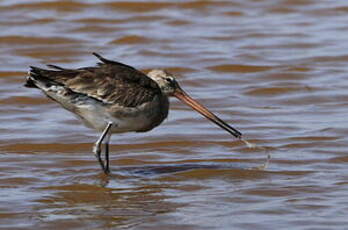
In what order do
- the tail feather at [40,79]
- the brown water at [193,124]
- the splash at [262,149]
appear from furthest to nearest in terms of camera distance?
1. the splash at [262,149]
2. the tail feather at [40,79]
3. the brown water at [193,124]

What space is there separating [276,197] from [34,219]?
6.42ft

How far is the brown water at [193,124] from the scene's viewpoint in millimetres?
8281

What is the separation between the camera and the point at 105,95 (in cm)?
938

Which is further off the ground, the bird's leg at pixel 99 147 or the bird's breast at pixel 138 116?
the bird's breast at pixel 138 116

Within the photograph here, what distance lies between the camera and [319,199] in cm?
843

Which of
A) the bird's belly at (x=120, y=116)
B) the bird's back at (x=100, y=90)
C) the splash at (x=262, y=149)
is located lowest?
the splash at (x=262, y=149)

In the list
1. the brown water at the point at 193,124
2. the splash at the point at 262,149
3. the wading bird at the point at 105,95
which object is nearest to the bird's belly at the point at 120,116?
the wading bird at the point at 105,95

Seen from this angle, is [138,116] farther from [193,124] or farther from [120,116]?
[193,124]

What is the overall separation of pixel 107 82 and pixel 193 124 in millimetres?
2008

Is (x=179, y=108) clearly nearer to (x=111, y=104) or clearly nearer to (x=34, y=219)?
(x=111, y=104)

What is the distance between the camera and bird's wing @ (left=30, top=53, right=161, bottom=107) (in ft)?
30.4

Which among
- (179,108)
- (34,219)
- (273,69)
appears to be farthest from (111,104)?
(273,69)

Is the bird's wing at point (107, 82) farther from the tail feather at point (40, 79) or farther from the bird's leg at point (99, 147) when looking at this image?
the bird's leg at point (99, 147)

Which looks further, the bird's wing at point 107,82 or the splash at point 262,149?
the splash at point 262,149
